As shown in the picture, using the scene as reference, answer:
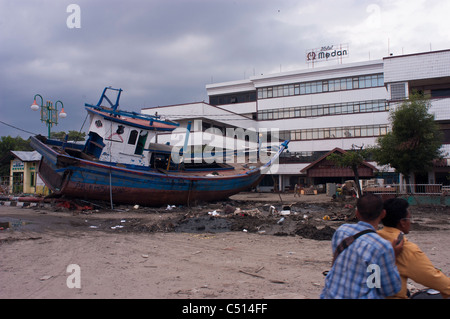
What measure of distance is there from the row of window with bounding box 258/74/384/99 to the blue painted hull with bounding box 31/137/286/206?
2313 cm

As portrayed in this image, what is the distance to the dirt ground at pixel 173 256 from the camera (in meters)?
4.39

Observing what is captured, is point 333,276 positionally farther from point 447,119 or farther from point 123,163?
point 447,119

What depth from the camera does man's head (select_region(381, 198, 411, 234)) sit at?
2658mm

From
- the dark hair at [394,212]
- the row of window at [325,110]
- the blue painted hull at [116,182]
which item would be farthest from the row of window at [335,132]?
the dark hair at [394,212]

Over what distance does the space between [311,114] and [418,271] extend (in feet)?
115

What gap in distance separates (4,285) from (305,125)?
111ft

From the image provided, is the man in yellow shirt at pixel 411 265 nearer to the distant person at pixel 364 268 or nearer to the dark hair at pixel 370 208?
the distant person at pixel 364 268

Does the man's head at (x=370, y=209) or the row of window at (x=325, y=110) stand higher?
the row of window at (x=325, y=110)

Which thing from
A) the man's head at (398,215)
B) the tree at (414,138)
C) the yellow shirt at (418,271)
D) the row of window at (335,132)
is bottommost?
the yellow shirt at (418,271)

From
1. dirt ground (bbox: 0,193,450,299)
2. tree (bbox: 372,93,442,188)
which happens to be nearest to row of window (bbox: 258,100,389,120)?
tree (bbox: 372,93,442,188)

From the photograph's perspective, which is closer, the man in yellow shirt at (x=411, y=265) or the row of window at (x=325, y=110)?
the man in yellow shirt at (x=411, y=265)

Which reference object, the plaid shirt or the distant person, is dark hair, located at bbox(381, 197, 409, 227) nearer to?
the distant person

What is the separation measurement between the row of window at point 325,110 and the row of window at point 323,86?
1.74 m

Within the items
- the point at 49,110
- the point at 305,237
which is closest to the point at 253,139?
the point at 49,110
